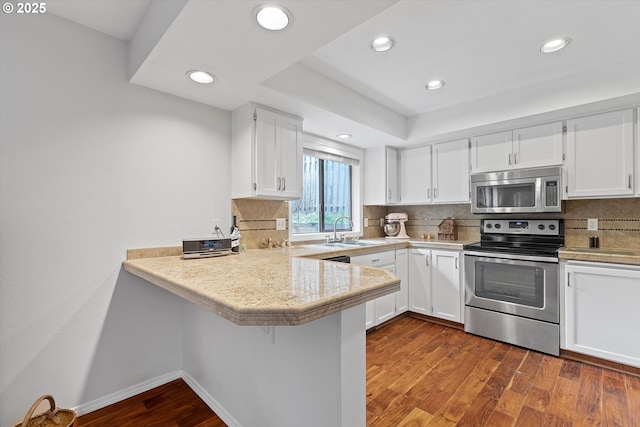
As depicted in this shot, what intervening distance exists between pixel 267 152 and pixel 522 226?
2686 mm

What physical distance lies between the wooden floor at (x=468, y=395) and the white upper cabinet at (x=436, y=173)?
166cm

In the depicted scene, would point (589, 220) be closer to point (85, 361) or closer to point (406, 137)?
point (406, 137)

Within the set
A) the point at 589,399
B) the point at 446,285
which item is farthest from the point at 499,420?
the point at 446,285

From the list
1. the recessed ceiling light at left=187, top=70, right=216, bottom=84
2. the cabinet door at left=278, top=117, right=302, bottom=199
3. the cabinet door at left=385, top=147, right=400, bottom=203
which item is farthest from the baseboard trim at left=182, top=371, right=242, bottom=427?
the cabinet door at left=385, top=147, right=400, bottom=203

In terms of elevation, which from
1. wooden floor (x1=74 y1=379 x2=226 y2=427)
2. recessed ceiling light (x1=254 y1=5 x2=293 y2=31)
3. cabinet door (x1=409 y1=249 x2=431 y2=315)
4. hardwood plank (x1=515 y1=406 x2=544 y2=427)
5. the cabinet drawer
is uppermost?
recessed ceiling light (x1=254 y1=5 x2=293 y2=31)

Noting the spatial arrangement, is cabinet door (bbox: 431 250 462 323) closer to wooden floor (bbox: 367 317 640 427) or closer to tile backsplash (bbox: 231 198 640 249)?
wooden floor (bbox: 367 317 640 427)

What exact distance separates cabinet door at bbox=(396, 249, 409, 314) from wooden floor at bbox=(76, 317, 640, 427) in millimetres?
714

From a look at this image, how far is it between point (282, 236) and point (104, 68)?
187 cm

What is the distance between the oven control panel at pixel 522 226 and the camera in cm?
290

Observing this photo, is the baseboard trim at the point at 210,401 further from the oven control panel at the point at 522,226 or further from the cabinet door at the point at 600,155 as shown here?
the cabinet door at the point at 600,155

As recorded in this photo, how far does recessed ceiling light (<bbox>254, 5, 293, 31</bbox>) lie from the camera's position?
1.32 m

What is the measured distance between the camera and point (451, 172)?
11.1ft

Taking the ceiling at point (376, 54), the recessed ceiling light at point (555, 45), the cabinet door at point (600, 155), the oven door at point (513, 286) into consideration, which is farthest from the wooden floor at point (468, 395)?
the recessed ceiling light at point (555, 45)

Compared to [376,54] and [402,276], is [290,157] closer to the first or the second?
[376,54]
